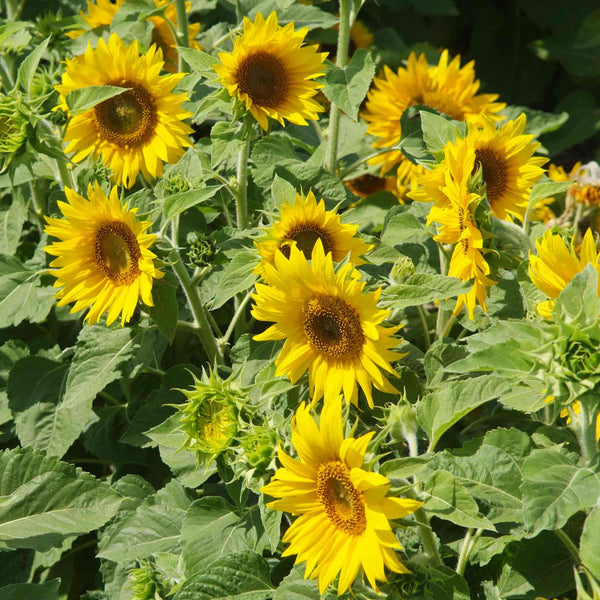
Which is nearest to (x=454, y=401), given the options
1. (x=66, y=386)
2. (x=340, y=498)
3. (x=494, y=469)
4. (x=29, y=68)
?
(x=494, y=469)

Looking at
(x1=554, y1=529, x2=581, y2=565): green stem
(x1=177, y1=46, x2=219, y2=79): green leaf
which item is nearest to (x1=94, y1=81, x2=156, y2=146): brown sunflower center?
(x1=177, y1=46, x2=219, y2=79): green leaf

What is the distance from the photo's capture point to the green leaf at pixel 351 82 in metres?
1.64

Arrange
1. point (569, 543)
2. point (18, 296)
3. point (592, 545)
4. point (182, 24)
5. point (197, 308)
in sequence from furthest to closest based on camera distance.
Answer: point (182, 24) → point (18, 296) → point (197, 308) → point (569, 543) → point (592, 545)

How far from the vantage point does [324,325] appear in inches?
52.7

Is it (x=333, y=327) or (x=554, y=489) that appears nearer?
(x=554, y=489)

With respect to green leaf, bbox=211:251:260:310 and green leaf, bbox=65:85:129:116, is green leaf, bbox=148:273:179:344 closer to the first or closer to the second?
green leaf, bbox=211:251:260:310

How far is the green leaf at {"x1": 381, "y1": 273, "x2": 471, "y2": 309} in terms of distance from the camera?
4.37 ft

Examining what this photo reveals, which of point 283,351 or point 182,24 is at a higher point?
point 182,24

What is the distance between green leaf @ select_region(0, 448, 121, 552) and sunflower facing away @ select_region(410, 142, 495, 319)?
696mm

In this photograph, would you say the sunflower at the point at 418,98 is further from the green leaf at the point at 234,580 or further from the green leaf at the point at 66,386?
the green leaf at the point at 234,580

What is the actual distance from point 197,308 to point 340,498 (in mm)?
548

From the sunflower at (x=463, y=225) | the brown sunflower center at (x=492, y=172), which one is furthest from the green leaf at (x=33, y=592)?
the brown sunflower center at (x=492, y=172)

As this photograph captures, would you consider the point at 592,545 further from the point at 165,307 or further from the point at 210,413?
the point at 165,307

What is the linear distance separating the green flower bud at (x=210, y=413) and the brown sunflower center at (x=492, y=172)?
0.62 m
